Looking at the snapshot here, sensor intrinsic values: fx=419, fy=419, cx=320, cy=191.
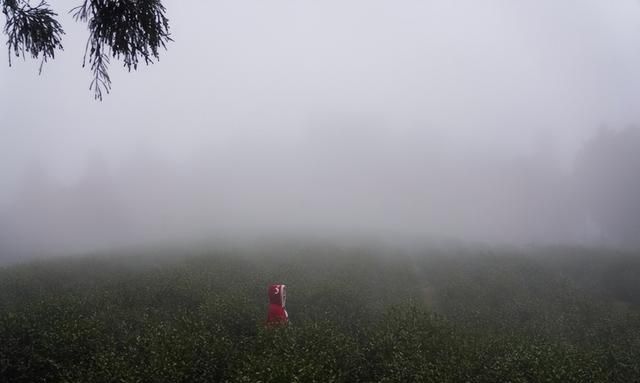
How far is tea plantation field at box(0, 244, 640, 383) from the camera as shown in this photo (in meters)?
14.0

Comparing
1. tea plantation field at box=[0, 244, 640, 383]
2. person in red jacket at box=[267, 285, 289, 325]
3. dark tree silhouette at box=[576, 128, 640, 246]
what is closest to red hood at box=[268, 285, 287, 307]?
person in red jacket at box=[267, 285, 289, 325]

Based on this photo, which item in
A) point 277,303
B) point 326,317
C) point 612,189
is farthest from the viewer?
point 612,189

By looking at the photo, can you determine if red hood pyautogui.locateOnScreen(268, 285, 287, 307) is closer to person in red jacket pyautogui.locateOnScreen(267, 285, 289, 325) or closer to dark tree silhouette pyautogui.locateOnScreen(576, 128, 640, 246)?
person in red jacket pyautogui.locateOnScreen(267, 285, 289, 325)

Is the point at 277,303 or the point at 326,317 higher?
the point at 277,303

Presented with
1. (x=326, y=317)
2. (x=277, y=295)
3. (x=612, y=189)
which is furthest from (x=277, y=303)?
(x=612, y=189)

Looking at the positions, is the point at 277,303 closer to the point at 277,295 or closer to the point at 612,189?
the point at 277,295

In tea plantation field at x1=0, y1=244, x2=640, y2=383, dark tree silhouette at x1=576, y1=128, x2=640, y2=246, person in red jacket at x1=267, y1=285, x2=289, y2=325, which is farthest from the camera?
dark tree silhouette at x1=576, y1=128, x2=640, y2=246

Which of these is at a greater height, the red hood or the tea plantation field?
the red hood

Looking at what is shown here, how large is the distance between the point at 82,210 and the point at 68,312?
359 ft

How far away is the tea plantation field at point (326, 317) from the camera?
1404 cm

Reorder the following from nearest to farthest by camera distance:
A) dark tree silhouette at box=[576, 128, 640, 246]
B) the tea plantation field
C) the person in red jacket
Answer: the tea plantation field, the person in red jacket, dark tree silhouette at box=[576, 128, 640, 246]

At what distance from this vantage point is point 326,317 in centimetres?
2506

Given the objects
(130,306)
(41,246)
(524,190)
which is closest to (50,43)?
(130,306)

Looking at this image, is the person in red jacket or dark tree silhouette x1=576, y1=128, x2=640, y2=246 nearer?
the person in red jacket
